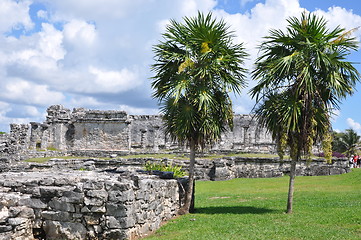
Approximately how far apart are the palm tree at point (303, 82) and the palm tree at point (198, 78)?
0.82 m

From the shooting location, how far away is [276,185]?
1730 centimetres

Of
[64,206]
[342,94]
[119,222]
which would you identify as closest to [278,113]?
[342,94]

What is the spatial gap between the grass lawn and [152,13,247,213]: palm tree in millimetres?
1459

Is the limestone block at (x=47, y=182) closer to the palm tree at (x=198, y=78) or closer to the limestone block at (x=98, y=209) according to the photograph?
the limestone block at (x=98, y=209)

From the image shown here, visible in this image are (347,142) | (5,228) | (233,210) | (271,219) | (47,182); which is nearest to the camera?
(5,228)

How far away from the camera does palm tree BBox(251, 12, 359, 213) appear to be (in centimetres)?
905

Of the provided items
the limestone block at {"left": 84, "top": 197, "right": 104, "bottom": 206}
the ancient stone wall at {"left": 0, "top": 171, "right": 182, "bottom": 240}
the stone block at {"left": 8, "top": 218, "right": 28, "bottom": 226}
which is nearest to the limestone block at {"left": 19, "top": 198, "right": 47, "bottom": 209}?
the ancient stone wall at {"left": 0, "top": 171, "right": 182, "bottom": 240}

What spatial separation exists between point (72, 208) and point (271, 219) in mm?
4434

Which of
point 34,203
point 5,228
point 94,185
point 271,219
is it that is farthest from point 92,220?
point 271,219

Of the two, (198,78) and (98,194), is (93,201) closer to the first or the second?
(98,194)

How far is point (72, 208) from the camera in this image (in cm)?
681

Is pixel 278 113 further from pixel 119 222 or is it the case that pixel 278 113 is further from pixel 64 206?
pixel 64 206

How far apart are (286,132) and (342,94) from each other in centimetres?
154

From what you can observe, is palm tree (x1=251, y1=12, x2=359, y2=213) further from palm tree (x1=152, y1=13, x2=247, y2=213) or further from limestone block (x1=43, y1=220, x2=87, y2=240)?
limestone block (x1=43, y1=220, x2=87, y2=240)
